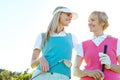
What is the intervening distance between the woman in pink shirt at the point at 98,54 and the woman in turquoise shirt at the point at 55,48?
0.18 m

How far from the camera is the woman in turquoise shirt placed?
19.2 feet

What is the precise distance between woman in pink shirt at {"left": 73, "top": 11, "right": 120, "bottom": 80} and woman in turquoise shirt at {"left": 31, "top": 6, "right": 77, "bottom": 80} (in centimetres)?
18

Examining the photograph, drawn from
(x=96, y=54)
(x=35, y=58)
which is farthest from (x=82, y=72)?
(x=35, y=58)

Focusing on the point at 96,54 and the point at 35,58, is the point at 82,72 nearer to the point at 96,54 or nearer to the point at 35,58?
the point at 96,54

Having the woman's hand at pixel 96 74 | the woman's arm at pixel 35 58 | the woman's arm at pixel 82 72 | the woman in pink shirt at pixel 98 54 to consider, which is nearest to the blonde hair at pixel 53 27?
the woman's arm at pixel 35 58

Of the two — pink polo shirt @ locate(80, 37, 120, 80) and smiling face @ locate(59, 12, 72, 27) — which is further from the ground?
smiling face @ locate(59, 12, 72, 27)

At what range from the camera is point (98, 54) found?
236 inches

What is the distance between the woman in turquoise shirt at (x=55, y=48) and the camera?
231 inches

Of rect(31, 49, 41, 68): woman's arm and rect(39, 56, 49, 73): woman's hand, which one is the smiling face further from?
rect(39, 56, 49, 73): woman's hand

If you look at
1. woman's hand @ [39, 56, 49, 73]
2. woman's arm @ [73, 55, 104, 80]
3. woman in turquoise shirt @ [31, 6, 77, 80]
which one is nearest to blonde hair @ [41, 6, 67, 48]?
woman in turquoise shirt @ [31, 6, 77, 80]

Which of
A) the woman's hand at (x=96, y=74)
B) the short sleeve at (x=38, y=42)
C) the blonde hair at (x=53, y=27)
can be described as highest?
the blonde hair at (x=53, y=27)

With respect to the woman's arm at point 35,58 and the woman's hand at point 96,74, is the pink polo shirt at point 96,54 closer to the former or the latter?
the woman's hand at point 96,74

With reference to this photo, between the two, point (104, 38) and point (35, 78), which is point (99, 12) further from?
point (35, 78)

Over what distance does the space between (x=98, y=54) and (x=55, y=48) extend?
67 cm
